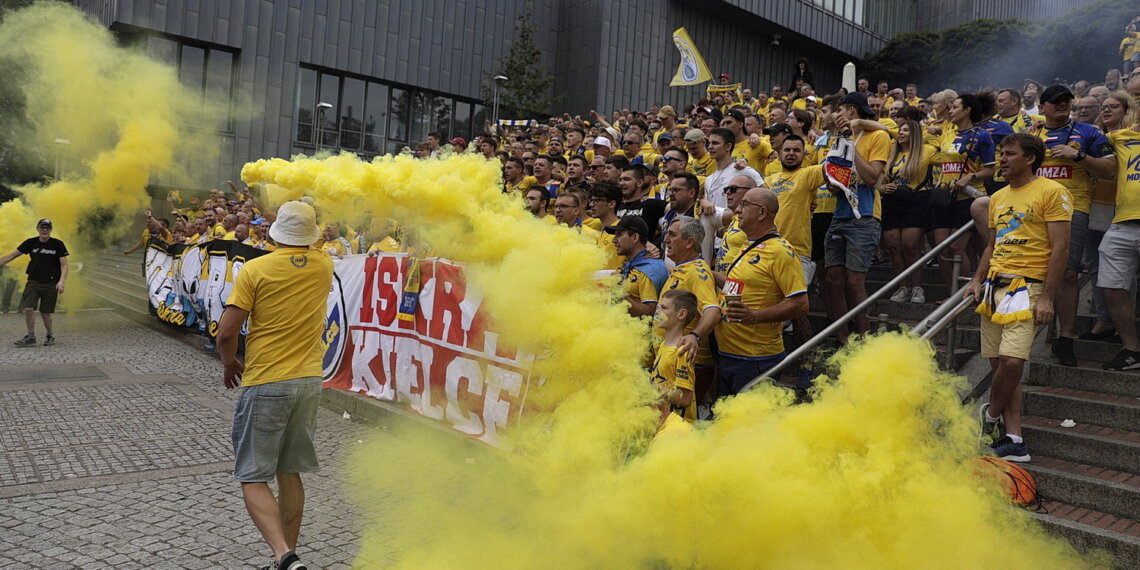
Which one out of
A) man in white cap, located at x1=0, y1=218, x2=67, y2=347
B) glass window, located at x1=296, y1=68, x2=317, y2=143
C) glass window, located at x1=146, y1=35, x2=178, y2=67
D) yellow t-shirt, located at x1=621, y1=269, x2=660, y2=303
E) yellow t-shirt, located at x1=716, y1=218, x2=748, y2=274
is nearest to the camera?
yellow t-shirt, located at x1=621, y1=269, x2=660, y2=303

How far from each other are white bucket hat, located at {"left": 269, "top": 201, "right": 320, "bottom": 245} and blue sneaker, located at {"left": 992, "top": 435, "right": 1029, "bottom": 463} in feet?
13.8

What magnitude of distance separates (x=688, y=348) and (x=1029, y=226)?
214cm

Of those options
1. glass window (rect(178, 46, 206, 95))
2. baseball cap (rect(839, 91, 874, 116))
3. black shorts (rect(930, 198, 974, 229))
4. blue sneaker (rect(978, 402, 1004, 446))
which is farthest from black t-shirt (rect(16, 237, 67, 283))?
blue sneaker (rect(978, 402, 1004, 446))

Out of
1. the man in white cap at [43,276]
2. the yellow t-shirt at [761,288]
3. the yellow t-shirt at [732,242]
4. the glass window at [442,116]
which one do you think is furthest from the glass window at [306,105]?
the yellow t-shirt at [761,288]

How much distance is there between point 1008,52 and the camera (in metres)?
26.2

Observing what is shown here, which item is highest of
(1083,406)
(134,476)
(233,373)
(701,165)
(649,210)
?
(701,165)

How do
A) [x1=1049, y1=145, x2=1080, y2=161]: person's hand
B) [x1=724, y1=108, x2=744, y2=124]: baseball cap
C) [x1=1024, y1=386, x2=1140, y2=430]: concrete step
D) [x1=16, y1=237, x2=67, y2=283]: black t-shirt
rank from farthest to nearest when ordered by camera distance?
[x1=16, y1=237, x2=67, y2=283]: black t-shirt, [x1=724, y1=108, x2=744, y2=124]: baseball cap, [x1=1049, y1=145, x2=1080, y2=161]: person's hand, [x1=1024, y1=386, x2=1140, y2=430]: concrete step

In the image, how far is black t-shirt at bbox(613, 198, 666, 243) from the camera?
665 centimetres

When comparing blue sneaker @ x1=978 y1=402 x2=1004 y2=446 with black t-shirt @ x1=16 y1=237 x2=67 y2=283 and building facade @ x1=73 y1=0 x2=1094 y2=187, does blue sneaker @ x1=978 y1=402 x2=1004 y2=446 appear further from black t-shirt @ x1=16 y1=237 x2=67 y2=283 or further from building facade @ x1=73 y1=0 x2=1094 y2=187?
building facade @ x1=73 y1=0 x2=1094 y2=187

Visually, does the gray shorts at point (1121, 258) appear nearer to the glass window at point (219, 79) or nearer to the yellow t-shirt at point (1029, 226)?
the yellow t-shirt at point (1029, 226)

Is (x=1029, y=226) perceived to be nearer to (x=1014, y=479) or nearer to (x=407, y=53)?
(x=1014, y=479)

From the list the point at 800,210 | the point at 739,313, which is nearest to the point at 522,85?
the point at 800,210

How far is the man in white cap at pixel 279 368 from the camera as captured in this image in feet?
13.8

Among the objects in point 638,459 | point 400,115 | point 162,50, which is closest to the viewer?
point 638,459
